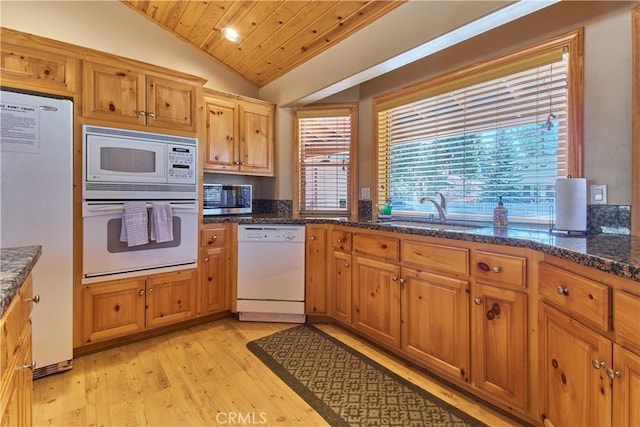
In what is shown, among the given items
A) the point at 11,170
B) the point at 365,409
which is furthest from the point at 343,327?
the point at 11,170

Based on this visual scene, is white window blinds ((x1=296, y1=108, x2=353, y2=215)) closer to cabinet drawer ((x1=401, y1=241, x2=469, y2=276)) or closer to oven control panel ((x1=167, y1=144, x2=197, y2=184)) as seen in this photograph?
oven control panel ((x1=167, y1=144, x2=197, y2=184))

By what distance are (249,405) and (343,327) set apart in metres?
1.15

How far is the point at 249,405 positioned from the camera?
171cm

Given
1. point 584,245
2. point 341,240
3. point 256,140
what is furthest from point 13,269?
point 256,140

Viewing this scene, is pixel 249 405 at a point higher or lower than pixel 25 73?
lower

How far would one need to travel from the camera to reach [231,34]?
280cm

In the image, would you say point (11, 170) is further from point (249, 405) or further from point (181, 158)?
point (249, 405)

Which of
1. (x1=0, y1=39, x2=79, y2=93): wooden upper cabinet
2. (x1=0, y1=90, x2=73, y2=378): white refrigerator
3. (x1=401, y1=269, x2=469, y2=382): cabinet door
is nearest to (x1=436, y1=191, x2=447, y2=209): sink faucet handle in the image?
(x1=401, y1=269, x2=469, y2=382): cabinet door

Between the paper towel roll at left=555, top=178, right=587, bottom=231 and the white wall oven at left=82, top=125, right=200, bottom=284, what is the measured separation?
2.53 m

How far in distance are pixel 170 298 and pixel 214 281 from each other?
0.38 meters

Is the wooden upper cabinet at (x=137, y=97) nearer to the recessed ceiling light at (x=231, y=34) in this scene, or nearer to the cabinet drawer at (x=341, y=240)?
the recessed ceiling light at (x=231, y=34)

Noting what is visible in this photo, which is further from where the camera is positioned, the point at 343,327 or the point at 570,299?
the point at 343,327

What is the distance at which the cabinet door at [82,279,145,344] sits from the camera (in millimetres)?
2168

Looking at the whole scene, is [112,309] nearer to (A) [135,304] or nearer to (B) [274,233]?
(A) [135,304]
